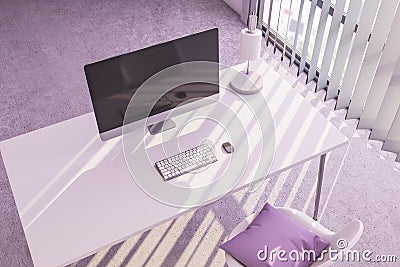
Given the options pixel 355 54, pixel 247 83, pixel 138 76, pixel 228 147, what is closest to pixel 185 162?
pixel 228 147

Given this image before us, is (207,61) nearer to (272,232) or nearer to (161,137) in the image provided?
(161,137)

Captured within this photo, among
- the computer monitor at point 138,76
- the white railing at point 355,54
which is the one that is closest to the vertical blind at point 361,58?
the white railing at point 355,54

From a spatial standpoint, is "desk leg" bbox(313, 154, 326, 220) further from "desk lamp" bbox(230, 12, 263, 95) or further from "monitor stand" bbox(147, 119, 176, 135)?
"monitor stand" bbox(147, 119, 176, 135)

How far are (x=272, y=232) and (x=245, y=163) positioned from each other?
33 centimetres

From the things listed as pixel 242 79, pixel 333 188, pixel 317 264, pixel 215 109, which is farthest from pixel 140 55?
pixel 333 188

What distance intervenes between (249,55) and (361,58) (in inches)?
31.4

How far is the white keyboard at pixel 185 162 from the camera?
2264mm

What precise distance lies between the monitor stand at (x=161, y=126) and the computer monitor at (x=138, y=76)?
0.22ft

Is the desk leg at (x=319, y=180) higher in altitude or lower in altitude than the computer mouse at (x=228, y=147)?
lower

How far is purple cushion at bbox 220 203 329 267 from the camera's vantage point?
210 centimetres

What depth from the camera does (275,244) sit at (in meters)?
2.15

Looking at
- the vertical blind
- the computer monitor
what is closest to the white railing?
the vertical blind

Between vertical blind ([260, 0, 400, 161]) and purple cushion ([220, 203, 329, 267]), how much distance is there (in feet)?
3.46

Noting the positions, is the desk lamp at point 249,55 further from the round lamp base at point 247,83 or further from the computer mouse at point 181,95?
the computer mouse at point 181,95
